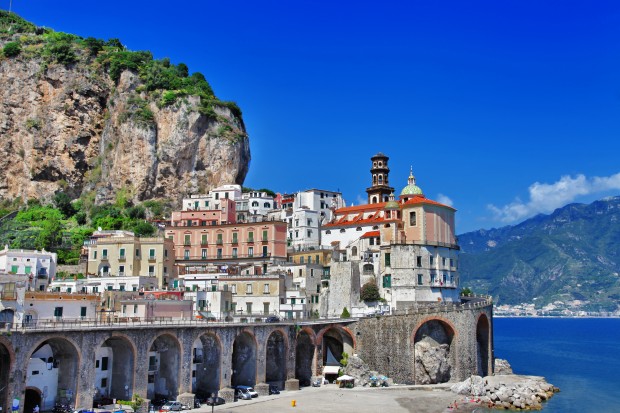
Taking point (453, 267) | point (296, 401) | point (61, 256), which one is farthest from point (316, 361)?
point (61, 256)

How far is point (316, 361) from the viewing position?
7244cm

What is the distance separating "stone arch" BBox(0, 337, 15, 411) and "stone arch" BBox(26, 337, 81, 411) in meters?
2.95

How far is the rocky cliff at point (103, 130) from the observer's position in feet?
396

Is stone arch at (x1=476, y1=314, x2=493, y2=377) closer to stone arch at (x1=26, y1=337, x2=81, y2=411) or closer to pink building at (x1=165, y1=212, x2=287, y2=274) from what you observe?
pink building at (x1=165, y1=212, x2=287, y2=274)

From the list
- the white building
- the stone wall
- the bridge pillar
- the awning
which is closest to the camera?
the bridge pillar

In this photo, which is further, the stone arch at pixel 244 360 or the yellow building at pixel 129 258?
the yellow building at pixel 129 258

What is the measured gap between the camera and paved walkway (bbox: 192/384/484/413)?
5775 centimetres

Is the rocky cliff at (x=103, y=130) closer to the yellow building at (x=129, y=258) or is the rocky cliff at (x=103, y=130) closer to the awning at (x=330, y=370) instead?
the yellow building at (x=129, y=258)

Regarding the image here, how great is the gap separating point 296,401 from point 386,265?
2690 cm

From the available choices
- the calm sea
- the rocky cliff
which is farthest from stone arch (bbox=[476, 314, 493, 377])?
the rocky cliff

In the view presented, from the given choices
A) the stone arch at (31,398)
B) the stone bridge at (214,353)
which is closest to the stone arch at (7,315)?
the stone bridge at (214,353)

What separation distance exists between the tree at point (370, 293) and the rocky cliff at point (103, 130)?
45.4 m

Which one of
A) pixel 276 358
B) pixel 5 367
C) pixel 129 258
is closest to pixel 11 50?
pixel 129 258

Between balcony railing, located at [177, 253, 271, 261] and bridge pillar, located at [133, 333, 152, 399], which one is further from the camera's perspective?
balcony railing, located at [177, 253, 271, 261]
